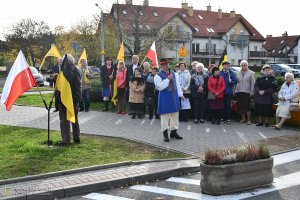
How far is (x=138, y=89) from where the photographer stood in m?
14.6

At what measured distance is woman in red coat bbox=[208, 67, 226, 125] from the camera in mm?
13422

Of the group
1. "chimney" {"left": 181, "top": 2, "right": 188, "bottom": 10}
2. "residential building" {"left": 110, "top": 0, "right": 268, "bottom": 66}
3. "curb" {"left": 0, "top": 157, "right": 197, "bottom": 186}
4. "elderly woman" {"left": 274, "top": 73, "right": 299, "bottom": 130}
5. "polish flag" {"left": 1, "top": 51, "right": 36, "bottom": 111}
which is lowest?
"curb" {"left": 0, "top": 157, "right": 197, "bottom": 186}

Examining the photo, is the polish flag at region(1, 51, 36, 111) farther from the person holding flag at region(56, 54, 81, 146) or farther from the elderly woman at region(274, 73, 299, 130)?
the elderly woman at region(274, 73, 299, 130)

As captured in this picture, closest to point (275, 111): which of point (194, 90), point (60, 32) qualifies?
point (194, 90)

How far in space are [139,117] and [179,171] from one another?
686cm

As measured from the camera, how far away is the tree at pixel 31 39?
62.6 m

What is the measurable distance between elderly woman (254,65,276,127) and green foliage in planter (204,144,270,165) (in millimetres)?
5958

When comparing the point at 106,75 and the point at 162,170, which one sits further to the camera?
the point at 106,75

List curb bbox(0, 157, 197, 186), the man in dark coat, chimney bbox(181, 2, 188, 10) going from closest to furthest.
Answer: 1. curb bbox(0, 157, 197, 186)
2. the man in dark coat
3. chimney bbox(181, 2, 188, 10)

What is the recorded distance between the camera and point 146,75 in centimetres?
1473

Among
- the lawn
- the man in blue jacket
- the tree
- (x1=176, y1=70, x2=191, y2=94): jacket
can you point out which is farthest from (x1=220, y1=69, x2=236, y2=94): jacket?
the tree

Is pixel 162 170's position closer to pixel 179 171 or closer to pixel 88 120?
pixel 179 171

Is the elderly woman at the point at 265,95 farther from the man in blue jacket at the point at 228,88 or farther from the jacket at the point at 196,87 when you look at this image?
the jacket at the point at 196,87

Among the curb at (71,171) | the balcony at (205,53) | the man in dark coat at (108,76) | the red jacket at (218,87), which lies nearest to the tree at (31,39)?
the balcony at (205,53)
